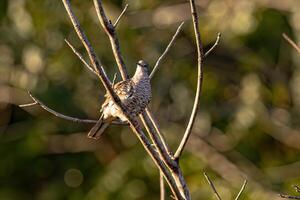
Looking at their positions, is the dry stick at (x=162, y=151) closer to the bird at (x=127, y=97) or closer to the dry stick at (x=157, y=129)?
the dry stick at (x=157, y=129)

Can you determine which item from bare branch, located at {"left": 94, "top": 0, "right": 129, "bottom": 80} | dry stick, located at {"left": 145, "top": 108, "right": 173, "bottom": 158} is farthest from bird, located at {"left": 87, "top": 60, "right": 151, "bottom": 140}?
bare branch, located at {"left": 94, "top": 0, "right": 129, "bottom": 80}

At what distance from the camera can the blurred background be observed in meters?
8.59

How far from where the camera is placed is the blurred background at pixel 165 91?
859cm

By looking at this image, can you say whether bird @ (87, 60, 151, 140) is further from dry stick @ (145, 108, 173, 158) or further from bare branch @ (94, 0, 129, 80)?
bare branch @ (94, 0, 129, 80)

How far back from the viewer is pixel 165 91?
30.2 feet

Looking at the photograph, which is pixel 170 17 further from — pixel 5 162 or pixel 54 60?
pixel 5 162

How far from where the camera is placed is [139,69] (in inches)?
216

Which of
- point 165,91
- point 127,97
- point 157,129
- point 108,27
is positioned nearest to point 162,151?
point 157,129

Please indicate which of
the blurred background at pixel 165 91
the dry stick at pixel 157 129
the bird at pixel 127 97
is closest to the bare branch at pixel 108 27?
the dry stick at pixel 157 129

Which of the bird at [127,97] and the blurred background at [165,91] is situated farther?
the blurred background at [165,91]

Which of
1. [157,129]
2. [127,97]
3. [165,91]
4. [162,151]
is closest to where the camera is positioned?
[162,151]

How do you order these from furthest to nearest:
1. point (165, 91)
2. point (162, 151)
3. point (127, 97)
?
point (165, 91) → point (127, 97) → point (162, 151)

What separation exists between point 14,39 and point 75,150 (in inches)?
62.5

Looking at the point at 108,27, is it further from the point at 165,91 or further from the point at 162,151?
the point at 165,91
